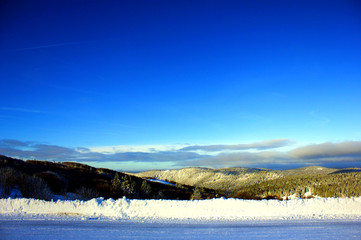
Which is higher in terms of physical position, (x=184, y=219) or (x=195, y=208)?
(x=195, y=208)

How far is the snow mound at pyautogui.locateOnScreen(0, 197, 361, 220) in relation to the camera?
1246cm

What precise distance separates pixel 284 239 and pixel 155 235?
3947 millimetres

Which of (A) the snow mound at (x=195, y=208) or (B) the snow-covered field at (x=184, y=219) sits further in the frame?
(A) the snow mound at (x=195, y=208)

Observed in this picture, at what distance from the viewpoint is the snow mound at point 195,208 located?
12.5 meters

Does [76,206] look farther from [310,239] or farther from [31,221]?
[310,239]

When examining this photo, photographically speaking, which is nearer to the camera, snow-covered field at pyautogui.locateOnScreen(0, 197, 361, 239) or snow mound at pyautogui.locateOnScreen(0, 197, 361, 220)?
snow-covered field at pyautogui.locateOnScreen(0, 197, 361, 239)

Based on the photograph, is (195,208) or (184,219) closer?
(184,219)

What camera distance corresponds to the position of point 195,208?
43.1 ft

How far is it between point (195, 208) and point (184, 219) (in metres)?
1.74

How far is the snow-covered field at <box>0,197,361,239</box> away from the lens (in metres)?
8.36

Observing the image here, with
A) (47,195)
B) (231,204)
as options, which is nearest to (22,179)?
(47,195)

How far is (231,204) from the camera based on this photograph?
1346 cm

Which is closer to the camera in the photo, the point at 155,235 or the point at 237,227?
the point at 155,235

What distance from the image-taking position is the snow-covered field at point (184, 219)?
836cm
